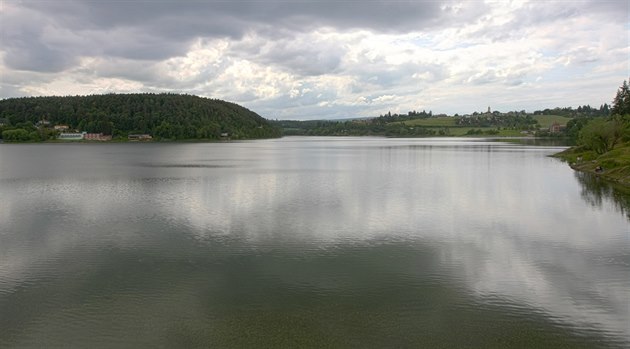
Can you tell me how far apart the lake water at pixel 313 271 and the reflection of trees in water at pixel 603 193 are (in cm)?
51

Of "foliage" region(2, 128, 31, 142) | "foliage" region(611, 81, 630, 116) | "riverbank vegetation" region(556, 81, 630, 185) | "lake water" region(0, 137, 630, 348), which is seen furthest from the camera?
"foliage" region(2, 128, 31, 142)

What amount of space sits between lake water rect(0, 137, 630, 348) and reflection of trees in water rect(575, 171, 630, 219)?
505 mm

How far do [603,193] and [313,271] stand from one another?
35106 mm

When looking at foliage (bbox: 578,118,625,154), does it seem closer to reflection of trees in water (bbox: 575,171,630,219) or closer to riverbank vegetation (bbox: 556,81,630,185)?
riverbank vegetation (bbox: 556,81,630,185)

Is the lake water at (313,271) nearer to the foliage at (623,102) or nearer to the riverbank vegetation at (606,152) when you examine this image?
the riverbank vegetation at (606,152)

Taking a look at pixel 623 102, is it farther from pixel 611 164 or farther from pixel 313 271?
pixel 313 271

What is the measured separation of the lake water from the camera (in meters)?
14.0

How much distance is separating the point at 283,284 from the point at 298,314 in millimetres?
2834

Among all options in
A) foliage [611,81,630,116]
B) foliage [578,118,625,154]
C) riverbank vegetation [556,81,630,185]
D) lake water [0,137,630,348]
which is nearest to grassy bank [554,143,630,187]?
riverbank vegetation [556,81,630,185]

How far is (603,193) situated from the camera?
4325 centimetres

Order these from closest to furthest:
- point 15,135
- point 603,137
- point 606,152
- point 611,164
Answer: point 611,164 < point 606,152 < point 603,137 < point 15,135

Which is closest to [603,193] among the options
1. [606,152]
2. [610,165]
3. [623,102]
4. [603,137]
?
[610,165]

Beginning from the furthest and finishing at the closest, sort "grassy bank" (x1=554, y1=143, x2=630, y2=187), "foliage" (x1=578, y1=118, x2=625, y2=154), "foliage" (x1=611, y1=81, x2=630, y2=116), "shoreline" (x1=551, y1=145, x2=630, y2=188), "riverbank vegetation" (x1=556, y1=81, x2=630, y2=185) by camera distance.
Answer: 1. "foliage" (x1=611, y1=81, x2=630, y2=116)
2. "foliage" (x1=578, y1=118, x2=625, y2=154)
3. "riverbank vegetation" (x1=556, y1=81, x2=630, y2=185)
4. "grassy bank" (x1=554, y1=143, x2=630, y2=187)
5. "shoreline" (x1=551, y1=145, x2=630, y2=188)

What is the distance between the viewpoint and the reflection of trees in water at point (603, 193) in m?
37.3
